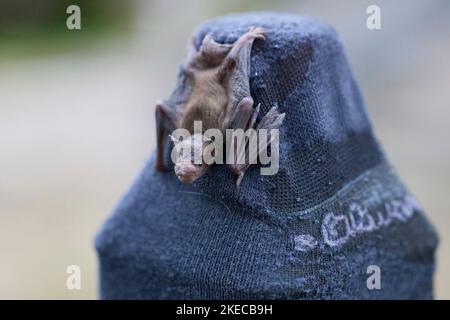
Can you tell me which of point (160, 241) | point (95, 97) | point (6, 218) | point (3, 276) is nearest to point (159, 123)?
point (160, 241)

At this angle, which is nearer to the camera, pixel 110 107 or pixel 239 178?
pixel 239 178

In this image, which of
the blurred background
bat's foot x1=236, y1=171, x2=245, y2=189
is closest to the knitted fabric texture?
bat's foot x1=236, y1=171, x2=245, y2=189

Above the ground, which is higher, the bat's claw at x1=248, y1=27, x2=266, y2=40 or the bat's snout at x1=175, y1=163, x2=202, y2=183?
the bat's claw at x1=248, y1=27, x2=266, y2=40

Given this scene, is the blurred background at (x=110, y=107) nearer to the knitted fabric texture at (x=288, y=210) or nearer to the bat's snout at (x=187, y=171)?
the knitted fabric texture at (x=288, y=210)

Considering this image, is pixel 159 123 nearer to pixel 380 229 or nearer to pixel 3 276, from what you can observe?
pixel 380 229

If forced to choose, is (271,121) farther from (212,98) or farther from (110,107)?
(110,107)

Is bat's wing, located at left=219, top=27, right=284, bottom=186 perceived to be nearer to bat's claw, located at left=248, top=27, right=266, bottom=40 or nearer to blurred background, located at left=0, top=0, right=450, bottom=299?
bat's claw, located at left=248, top=27, right=266, bottom=40

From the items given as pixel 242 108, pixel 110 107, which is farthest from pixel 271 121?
pixel 110 107
